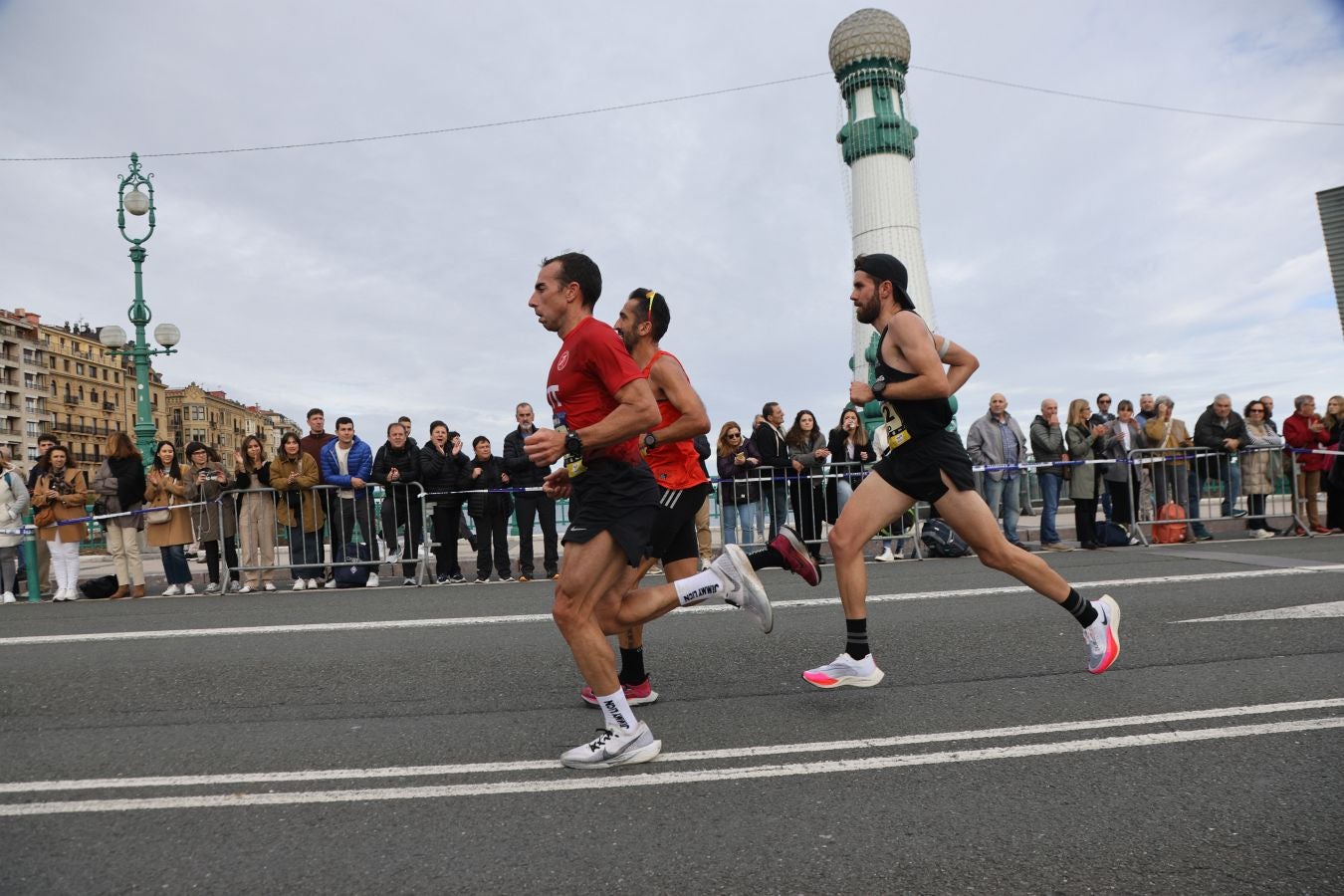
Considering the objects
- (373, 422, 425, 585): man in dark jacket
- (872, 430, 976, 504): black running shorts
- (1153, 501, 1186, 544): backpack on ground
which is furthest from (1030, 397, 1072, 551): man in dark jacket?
(872, 430, 976, 504): black running shorts

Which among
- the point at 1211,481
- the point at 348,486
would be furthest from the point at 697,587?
the point at 1211,481

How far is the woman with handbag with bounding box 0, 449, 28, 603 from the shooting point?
35.7 ft

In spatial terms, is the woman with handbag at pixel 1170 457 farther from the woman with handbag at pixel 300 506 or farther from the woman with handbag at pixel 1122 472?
the woman with handbag at pixel 300 506

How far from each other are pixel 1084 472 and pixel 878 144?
140 feet

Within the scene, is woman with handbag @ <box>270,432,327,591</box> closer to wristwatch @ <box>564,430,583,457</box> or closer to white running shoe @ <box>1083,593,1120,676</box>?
wristwatch @ <box>564,430,583,457</box>

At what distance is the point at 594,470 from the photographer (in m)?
3.75

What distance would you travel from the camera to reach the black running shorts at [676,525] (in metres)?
4.45

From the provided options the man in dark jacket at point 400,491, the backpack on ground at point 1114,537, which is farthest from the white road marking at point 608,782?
the backpack on ground at point 1114,537

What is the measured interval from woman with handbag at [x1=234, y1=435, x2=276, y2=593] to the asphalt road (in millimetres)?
4576

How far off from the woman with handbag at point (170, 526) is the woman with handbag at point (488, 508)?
3.32m

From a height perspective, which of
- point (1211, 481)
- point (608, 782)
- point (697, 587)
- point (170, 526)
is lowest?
point (608, 782)

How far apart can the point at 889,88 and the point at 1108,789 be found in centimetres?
5527

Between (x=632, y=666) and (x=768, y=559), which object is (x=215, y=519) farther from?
(x=768, y=559)

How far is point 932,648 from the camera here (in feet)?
17.7
